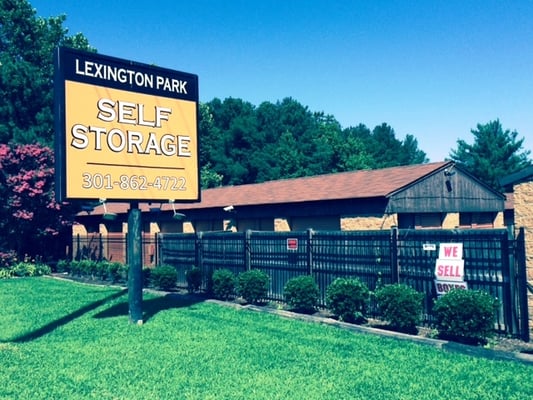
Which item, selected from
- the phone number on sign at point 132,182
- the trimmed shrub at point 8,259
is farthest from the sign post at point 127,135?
the trimmed shrub at point 8,259

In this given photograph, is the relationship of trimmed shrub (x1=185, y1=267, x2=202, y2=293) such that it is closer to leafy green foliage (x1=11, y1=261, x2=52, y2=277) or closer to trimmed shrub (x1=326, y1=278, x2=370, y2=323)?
trimmed shrub (x1=326, y1=278, x2=370, y2=323)

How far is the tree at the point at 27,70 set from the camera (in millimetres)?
41844

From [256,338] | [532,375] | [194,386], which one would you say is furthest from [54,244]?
[532,375]

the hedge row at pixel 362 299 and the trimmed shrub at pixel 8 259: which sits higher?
the trimmed shrub at pixel 8 259

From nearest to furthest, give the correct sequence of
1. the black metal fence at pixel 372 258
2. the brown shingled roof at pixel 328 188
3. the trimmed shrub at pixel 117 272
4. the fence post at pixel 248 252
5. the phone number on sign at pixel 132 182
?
the black metal fence at pixel 372 258
the phone number on sign at pixel 132 182
the fence post at pixel 248 252
the trimmed shrub at pixel 117 272
the brown shingled roof at pixel 328 188

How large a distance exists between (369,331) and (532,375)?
11.9 ft

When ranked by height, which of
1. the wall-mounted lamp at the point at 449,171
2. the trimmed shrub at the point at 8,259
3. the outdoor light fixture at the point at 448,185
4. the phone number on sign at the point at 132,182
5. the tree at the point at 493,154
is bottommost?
the trimmed shrub at the point at 8,259

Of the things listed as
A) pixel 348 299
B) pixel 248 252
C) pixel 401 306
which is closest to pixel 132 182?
pixel 248 252

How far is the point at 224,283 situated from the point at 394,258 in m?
5.60

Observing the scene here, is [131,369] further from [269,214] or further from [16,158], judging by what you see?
[16,158]

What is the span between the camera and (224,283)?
15.0 meters

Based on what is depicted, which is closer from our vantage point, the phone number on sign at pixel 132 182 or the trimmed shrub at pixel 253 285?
the phone number on sign at pixel 132 182

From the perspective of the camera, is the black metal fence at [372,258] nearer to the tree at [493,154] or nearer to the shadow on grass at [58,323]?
the shadow on grass at [58,323]

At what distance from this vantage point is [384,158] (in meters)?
80.0
